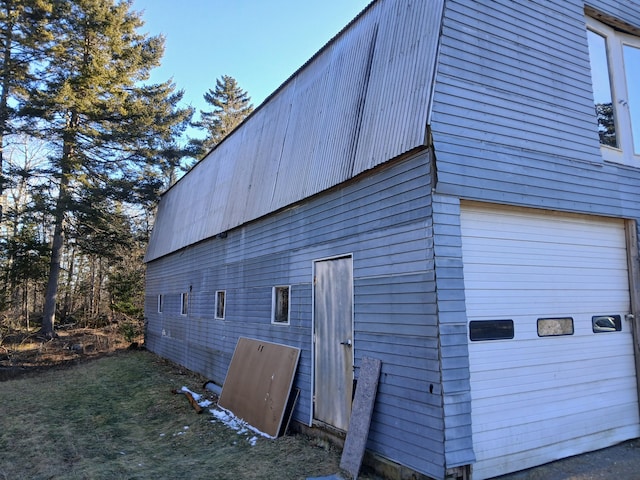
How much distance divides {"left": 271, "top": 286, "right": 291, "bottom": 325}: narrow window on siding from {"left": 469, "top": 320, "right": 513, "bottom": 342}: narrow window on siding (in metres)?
3.17

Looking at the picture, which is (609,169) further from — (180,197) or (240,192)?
(180,197)

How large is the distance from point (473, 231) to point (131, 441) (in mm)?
5560

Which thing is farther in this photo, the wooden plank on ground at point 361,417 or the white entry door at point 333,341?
the white entry door at point 333,341

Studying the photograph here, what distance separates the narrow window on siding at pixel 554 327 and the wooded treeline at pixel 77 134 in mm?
16115

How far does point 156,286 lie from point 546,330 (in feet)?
45.1

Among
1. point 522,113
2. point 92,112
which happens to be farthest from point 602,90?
point 92,112

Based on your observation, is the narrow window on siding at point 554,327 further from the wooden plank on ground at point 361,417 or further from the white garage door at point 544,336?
the wooden plank on ground at point 361,417

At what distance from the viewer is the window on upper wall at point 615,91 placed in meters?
5.33

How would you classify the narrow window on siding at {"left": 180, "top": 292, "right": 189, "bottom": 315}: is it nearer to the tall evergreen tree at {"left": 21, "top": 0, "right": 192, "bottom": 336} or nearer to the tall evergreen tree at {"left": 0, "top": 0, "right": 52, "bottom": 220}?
the tall evergreen tree at {"left": 21, "top": 0, "right": 192, "bottom": 336}

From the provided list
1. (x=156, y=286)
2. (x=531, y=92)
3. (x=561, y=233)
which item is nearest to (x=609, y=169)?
(x=561, y=233)

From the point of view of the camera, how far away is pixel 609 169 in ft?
16.7

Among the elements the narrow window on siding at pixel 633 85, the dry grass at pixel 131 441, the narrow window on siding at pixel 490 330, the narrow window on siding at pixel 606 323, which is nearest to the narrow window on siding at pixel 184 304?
the dry grass at pixel 131 441

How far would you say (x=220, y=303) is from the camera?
30.8 ft

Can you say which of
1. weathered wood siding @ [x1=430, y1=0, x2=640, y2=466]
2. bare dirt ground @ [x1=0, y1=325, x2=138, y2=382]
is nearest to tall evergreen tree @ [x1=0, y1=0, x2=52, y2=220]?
bare dirt ground @ [x1=0, y1=325, x2=138, y2=382]
